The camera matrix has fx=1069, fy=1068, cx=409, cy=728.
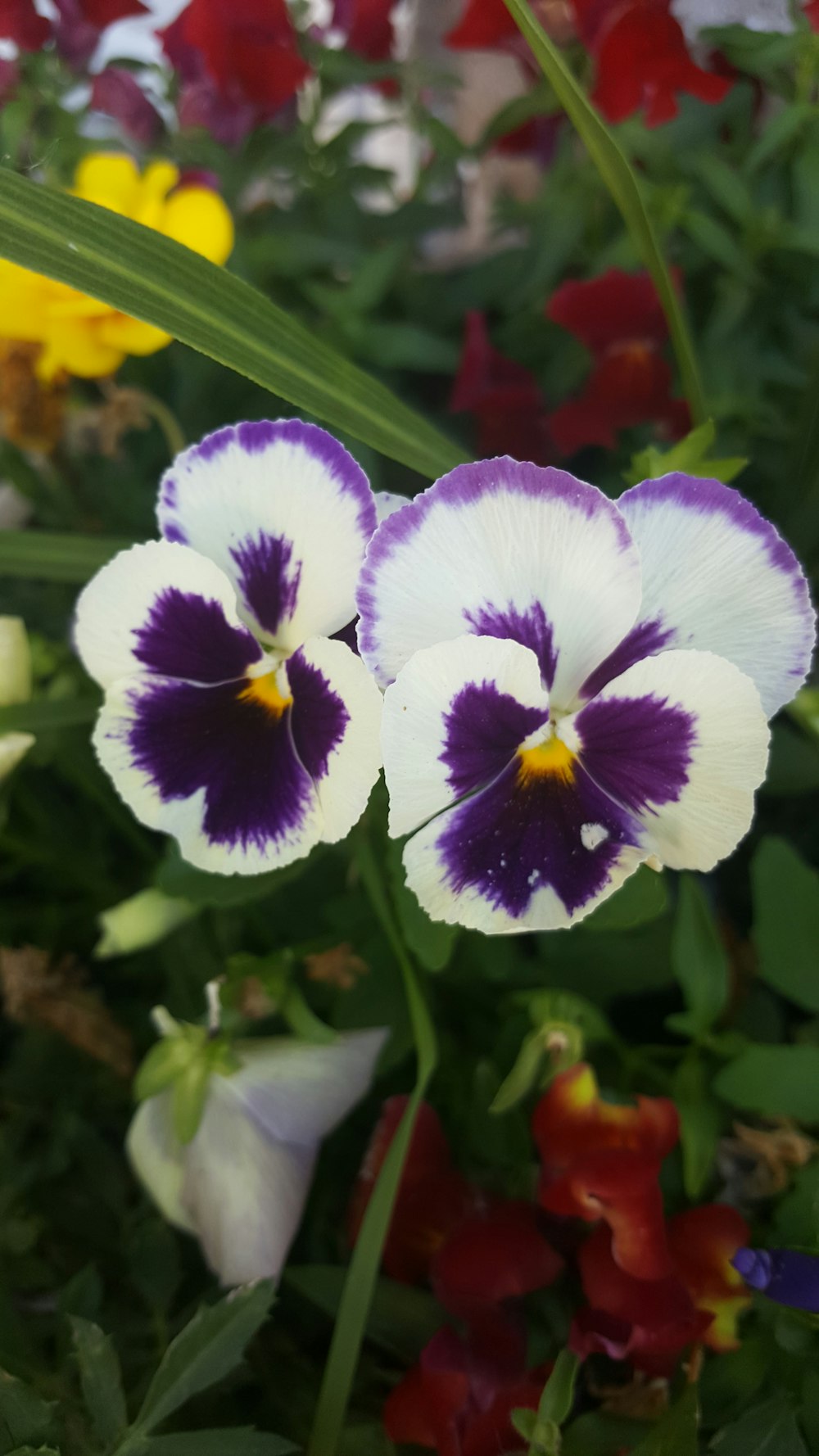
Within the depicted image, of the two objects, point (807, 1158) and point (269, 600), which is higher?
point (269, 600)

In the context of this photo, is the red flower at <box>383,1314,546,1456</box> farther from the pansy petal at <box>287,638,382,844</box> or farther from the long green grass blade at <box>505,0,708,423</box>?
the long green grass blade at <box>505,0,708,423</box>

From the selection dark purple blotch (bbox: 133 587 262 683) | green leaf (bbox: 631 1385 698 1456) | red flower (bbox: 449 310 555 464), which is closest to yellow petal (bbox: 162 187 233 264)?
red flower (bbox: 449 310 555 464)

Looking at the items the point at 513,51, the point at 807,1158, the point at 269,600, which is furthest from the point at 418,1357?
the point at 513,51

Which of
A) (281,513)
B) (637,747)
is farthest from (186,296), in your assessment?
(637,747)

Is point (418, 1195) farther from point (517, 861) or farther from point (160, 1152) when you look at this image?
point (517, 861)

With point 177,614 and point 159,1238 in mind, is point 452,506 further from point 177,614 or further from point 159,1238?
point 159,1238
